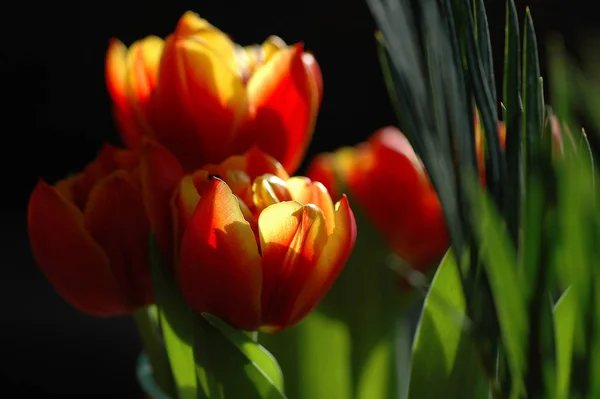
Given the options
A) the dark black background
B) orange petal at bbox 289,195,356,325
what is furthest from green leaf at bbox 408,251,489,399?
the dark black background

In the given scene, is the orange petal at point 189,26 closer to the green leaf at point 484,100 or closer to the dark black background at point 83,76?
the green leaf at point 484,100

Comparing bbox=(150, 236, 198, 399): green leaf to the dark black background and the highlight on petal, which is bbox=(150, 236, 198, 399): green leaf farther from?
the dark black background

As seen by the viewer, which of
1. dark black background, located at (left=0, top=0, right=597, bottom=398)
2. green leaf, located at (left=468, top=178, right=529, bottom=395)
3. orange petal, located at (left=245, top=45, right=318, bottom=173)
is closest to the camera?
green leaf, located at (left=468, top=178, right=529, bottom=395)

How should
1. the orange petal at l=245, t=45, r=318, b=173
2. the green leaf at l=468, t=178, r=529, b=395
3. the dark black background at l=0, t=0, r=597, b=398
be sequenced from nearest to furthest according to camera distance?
the green leaf at l=468, t=178, r=529, b=395
the orange petal at l=245, t=45, r=318, b=173
the dark black background at l=0, t=0, r=597, b=398

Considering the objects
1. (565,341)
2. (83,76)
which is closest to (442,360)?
(565,341)

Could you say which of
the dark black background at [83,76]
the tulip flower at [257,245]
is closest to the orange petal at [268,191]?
the tulip flower at [257,245]

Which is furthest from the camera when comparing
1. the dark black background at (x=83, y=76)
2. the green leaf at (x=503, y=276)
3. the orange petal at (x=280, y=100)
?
the dark black background at (x=83, y=76)

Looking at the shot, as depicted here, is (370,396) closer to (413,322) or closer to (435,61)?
(413,322)
